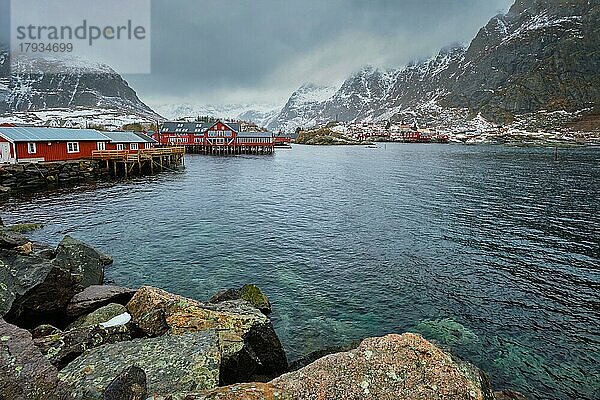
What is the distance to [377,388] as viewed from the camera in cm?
540

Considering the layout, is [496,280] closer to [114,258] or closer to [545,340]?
[545,340]

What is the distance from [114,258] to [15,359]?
1519cm

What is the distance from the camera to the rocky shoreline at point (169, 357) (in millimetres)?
5387

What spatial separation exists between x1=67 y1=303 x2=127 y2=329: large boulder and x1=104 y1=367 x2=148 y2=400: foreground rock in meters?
5.26

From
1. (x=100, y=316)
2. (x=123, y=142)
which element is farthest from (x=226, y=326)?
(x=123, y=142)

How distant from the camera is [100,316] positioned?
10250mm

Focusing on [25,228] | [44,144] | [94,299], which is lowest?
[25,228]

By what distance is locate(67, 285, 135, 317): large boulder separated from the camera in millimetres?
11422

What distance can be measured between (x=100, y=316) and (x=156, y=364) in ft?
14.5

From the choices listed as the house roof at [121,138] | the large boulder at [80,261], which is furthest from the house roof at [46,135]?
the large boulder at [80,261]

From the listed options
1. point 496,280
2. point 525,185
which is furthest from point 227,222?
point 525,185

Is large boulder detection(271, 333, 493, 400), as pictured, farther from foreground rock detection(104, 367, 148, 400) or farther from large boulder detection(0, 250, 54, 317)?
large boulder detection(0, 250, 54, 317)

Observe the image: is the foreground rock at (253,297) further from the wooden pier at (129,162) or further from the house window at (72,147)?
the house window at (72,147)

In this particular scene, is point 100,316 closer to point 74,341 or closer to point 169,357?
point 74,341
